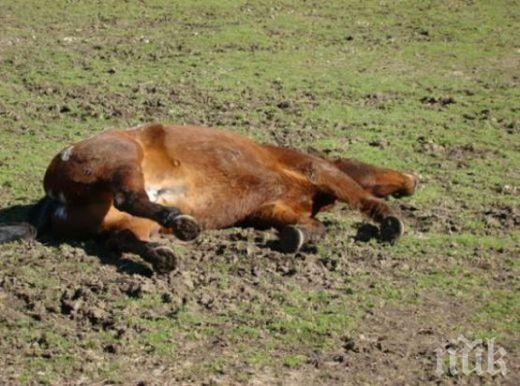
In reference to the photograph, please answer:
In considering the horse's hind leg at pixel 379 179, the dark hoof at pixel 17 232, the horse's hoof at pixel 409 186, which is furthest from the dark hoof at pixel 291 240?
the dark hoof at pixel 17 232

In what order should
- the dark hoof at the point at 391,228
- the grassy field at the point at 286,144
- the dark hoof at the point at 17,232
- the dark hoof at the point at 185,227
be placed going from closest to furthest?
1. the grassy field at the point at 286,144
2. the dark hoof at the point at 185,227
3. the dark hoof at the point at 17,232
4. the dark hoof at the point at 391,228

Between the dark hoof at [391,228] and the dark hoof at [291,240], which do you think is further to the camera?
the dark hoof at [391,228]

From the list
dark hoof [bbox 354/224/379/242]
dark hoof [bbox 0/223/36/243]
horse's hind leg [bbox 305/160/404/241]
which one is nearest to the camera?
dark hoof [bbox 0/223/36/243]

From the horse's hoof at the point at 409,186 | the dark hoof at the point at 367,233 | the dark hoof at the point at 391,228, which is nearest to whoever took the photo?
the dark hoof at the point at 391,228

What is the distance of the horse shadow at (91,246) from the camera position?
6.12 m

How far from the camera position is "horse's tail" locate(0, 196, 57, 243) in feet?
21.1

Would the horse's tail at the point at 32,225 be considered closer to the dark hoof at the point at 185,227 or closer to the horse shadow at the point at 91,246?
the horse shadow at the point at 91,246

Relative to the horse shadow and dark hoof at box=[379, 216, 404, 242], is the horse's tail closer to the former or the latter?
the horse shadow

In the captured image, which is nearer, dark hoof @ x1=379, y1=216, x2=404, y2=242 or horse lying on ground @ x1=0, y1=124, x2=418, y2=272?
horse lying on ground @ x1=0, y1=124, x2=418, y2=272

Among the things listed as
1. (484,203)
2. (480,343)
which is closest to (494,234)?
(484,203)

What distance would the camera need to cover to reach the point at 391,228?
22.0 feet

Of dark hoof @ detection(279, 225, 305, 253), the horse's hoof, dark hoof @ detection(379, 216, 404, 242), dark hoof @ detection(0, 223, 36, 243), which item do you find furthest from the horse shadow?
the horse's hoof

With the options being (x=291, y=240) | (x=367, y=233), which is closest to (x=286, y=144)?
(x=367, y=233)

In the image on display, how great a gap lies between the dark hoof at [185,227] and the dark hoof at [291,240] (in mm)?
940
